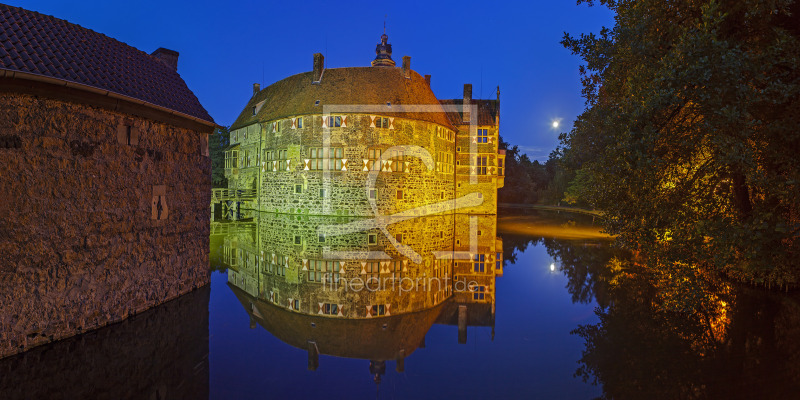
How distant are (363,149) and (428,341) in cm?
1793

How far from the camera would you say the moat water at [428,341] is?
4461mm

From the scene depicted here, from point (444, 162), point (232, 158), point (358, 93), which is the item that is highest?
point (358, 93)

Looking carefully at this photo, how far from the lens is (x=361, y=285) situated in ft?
28.9

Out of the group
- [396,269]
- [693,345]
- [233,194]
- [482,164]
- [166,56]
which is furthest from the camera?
[482,164]

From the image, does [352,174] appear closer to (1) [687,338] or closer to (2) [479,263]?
(2) [479,263]

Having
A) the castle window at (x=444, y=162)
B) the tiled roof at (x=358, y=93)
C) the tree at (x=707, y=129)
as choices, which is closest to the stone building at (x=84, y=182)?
the tree at (x=707, y=129)

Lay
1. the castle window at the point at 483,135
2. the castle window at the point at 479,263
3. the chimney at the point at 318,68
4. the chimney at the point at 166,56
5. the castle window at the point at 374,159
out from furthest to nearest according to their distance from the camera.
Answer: the castle window at the point at 483,135
the chimney at the point at 318,68
the castle window at the point at 374,159
the castle window at the point at 479,263
the chimney at the point at 166,56

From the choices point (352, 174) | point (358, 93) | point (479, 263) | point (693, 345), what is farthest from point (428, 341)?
point (358, 93)

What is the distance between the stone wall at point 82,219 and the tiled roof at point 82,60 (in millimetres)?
420

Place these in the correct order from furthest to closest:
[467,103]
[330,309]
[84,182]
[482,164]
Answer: [467,103]
[482,164]
[330,309]
[84,182]

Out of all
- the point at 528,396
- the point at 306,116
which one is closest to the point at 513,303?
the point at 528,396

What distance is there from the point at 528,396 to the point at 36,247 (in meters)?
6.35

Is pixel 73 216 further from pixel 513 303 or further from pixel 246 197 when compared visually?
pixel 246 197

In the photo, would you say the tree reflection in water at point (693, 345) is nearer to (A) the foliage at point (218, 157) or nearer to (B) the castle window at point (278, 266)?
(B) the castle window at point (278, 266)
